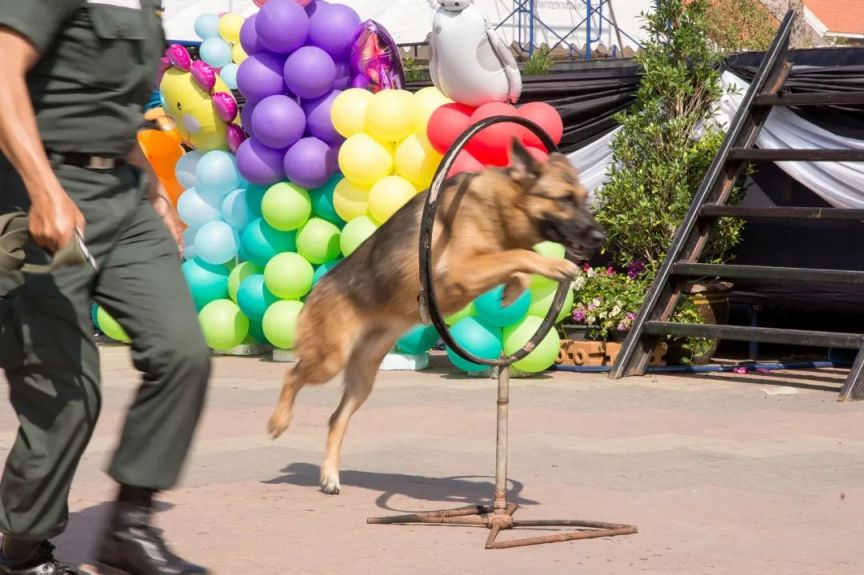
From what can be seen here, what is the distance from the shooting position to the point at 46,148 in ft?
Answer: 14.1

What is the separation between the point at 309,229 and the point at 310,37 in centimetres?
175

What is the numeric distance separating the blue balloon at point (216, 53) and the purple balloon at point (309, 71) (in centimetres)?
243

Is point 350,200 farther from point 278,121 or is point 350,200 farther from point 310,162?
point 278,121

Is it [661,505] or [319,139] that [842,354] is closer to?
[319,139]

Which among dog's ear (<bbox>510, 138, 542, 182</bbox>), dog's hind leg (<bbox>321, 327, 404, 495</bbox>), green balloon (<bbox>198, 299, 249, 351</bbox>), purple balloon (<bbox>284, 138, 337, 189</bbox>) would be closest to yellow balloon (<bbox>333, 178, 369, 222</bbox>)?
purple balloon (<bbox>284, 138, 337, 189</bbox>)

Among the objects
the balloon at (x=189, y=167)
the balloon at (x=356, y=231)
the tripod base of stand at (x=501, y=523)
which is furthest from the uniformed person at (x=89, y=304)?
the balloon at (x=189, y=167)

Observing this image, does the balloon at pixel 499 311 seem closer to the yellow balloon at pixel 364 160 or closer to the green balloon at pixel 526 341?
the green balloon at pixel 526 341

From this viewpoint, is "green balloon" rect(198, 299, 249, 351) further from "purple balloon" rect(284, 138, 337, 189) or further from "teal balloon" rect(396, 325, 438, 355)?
"teal balloon" rect(396, 325, 438, 355)

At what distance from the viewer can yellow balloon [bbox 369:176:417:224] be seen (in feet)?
36.3

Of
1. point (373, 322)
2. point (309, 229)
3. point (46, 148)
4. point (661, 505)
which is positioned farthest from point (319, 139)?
point (46, 148)

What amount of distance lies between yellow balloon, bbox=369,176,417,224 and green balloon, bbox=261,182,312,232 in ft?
3.44

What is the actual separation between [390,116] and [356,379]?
4.39 meters

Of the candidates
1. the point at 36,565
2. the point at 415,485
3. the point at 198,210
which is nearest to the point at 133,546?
the point at 36,565

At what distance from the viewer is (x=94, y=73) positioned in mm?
4230
